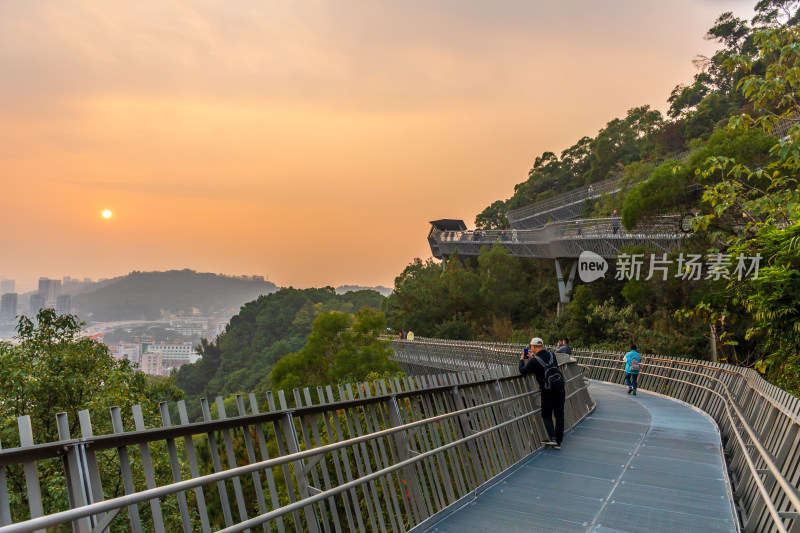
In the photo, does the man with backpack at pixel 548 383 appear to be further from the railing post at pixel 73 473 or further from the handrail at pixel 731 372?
the railing post at pixel 73 473

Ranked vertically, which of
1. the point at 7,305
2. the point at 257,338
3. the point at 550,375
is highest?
the point at 7,305

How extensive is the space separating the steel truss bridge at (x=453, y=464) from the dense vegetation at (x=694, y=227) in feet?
9.89

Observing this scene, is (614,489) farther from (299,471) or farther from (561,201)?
(561,201)

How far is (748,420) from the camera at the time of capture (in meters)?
9.15

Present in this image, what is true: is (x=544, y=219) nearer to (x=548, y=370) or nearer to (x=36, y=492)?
(x=548, y=370)

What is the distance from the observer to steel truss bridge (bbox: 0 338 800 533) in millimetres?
3410

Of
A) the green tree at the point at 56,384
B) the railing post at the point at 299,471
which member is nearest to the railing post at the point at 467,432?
the railing post at the point at 299,471

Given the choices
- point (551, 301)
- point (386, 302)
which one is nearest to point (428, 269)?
point (386, 302)

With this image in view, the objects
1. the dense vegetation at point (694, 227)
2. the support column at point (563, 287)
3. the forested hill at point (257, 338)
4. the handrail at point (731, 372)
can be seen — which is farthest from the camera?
the forested hill at point (257, 338)

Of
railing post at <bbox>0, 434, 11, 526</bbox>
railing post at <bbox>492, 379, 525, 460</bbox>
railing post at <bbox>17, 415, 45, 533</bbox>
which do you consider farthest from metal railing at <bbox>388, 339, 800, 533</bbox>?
railing post at <bbox>0, 434, 11, 526</bbox>

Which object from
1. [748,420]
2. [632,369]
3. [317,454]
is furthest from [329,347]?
[317,454]

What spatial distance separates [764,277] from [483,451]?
19.7 feet

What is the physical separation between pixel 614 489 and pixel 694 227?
969cm

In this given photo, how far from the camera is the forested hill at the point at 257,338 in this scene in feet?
305
